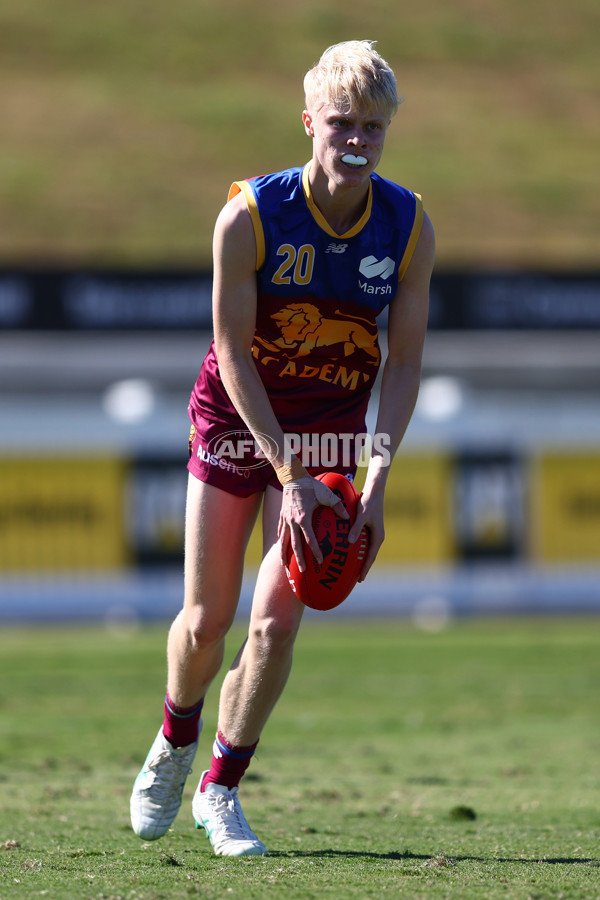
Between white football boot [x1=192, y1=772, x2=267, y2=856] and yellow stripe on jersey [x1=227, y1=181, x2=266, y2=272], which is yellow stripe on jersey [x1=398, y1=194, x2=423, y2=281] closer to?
yellow stripe on jersey [x1=227, y1=181, x2=266, y2=272]

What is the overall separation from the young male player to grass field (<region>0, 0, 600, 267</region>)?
32.7m

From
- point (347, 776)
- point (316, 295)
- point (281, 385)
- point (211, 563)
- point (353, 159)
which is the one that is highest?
point (353, 159)

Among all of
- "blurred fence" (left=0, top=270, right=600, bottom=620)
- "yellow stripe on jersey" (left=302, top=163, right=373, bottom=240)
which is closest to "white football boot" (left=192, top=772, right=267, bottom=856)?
"yellow stripe on jersey" (left=302, top=163, right=373, bottom=240)

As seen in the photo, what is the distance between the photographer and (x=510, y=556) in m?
14.8

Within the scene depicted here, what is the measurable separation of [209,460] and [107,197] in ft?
132

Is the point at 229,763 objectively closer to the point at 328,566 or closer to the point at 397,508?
the point at 328,566

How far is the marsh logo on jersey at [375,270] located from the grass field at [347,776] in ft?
5.72

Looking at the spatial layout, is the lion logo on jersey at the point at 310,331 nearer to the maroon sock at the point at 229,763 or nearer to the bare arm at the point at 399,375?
the bare arm at the point at 399,375

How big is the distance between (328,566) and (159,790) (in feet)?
3.39

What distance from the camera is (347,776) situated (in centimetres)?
625

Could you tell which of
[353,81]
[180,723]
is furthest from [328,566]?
[353,81]

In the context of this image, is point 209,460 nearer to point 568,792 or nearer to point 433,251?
point 433,251

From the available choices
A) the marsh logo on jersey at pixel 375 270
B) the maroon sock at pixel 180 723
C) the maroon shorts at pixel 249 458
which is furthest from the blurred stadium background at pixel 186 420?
the marsh logo on jersey at pixel 375 270

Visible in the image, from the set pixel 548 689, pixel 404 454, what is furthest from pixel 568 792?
pixel 404 454
